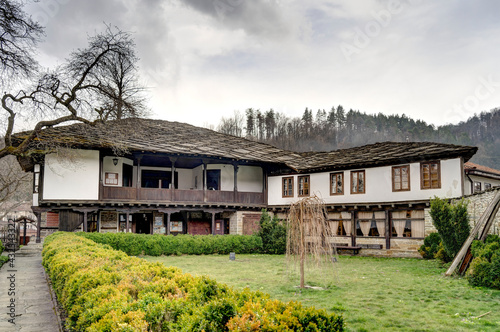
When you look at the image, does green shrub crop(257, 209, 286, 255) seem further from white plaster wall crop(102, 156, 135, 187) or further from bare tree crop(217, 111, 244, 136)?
bare tree crop(217, 111, 244, 136)

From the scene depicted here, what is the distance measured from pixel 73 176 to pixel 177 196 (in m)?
5.99

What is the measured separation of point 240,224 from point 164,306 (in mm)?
23149

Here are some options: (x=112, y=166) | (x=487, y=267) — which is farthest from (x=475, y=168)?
(x=112, y=166)

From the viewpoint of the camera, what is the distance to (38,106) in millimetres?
16969

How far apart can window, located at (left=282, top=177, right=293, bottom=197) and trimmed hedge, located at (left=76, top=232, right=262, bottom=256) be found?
414cm

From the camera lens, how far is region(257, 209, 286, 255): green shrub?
78.9 ft

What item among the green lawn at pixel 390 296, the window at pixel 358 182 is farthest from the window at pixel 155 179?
the green lawn at pixel 390 296

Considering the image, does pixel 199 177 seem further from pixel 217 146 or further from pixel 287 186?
pixel 287 186

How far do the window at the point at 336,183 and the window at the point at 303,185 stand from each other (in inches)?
69.6

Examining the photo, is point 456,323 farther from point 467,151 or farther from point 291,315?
point 467,151

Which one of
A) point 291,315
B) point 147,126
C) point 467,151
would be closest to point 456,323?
point 291,315

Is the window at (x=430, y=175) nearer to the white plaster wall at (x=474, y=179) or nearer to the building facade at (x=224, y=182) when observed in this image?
the building facade at (x=224, y=182)

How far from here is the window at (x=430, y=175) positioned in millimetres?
20562

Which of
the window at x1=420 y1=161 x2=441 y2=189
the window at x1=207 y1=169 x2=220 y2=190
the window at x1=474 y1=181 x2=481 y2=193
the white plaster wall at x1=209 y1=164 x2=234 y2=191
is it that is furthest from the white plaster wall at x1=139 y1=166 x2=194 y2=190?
the window at x1=474 y1=181 x2=481 y2=193
